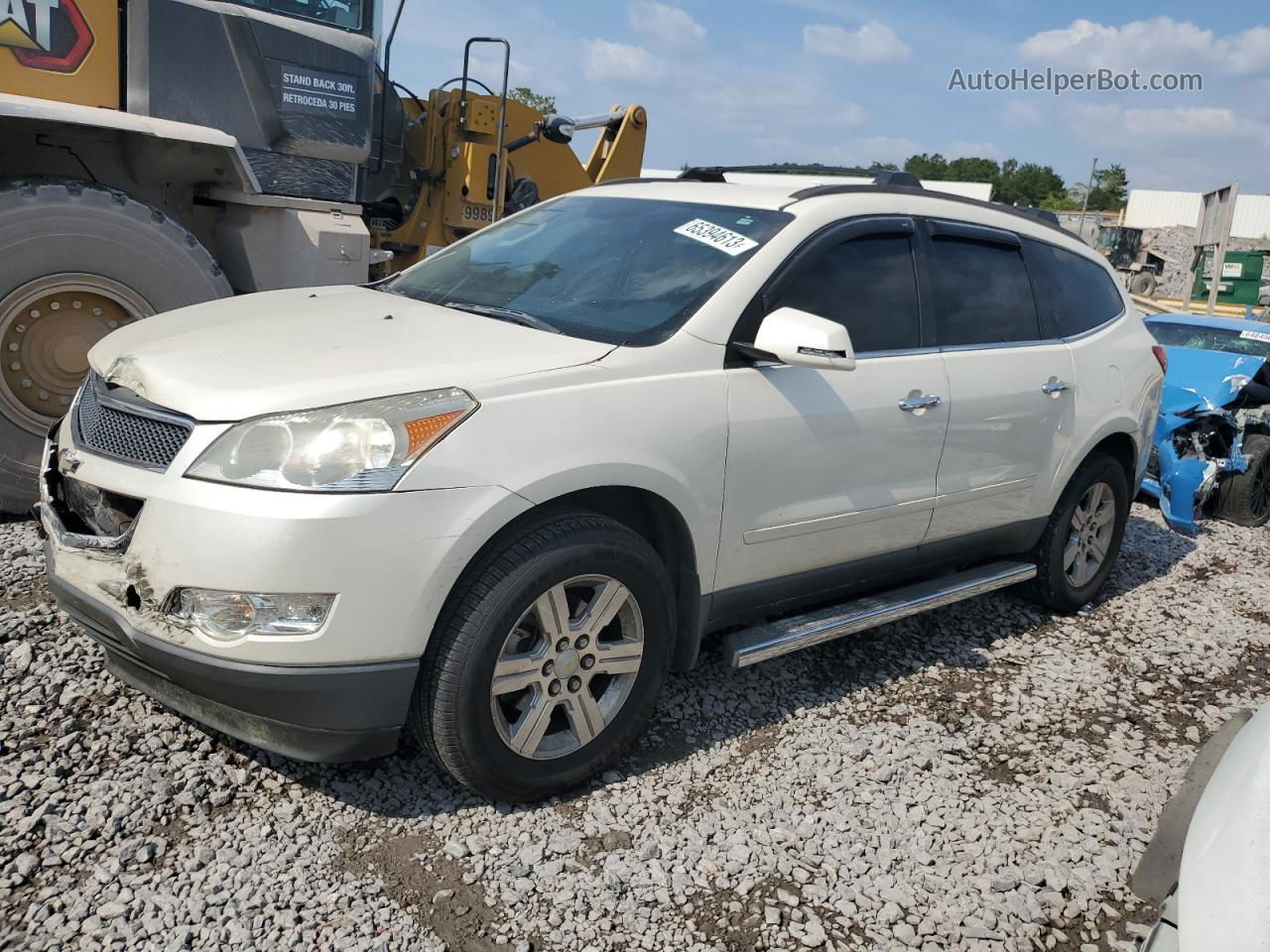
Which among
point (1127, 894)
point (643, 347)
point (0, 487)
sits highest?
point (643, 347)

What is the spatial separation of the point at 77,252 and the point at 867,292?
3.41 metres

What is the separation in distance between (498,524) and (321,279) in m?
3.29

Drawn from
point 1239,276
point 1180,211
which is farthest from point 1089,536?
point 1180,211

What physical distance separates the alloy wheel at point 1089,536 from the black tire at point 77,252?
171 inches

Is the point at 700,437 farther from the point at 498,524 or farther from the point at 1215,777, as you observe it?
the point at 1215,777

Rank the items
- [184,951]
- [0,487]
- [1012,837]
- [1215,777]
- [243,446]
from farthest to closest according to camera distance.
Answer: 1. [0,487]
2. [1012,837]
3. [243,446]
4. [184,951]
5. [1215,777]

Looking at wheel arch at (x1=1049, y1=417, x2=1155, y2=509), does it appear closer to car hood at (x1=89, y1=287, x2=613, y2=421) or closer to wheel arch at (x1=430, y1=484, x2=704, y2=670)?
wheel arch at (x1=430, y1=484, x2=704, y2=670)

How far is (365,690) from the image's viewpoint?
2576 mm

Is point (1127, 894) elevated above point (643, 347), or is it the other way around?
point (643, 347)

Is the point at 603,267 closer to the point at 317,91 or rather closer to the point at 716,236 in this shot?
the point at 716,236

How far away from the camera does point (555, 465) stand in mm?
2770

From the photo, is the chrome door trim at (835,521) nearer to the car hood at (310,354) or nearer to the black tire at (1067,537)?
the car hood at (310,354)

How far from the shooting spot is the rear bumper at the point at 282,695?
2527 mm

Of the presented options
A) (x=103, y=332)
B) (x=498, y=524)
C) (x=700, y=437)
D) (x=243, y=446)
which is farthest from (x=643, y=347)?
(x=103, y=332)
